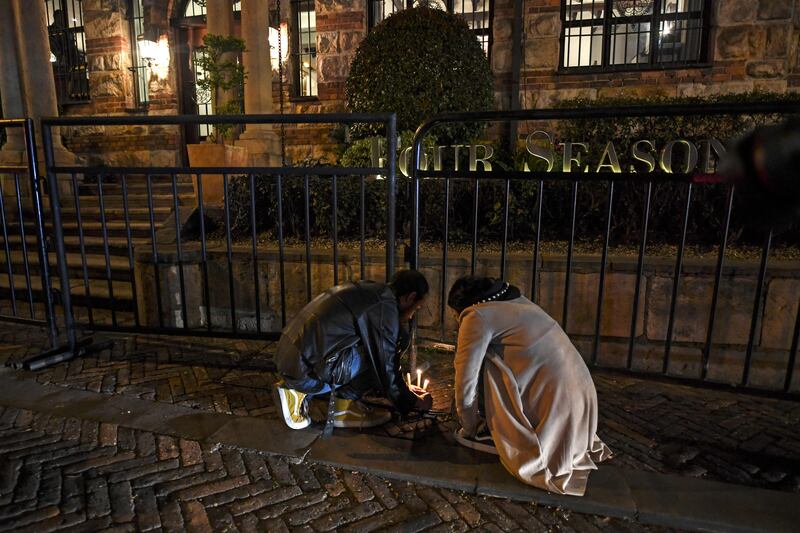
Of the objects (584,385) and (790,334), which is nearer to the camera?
(584,385)

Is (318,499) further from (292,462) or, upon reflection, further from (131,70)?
(131,70)

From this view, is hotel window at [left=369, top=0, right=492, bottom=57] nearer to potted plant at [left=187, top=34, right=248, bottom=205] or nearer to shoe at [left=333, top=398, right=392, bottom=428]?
potted plant at [left=187, top=34, right=248, bottom=205]

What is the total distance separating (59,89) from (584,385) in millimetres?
12882

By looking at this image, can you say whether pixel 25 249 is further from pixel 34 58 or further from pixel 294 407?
pixel 34 58

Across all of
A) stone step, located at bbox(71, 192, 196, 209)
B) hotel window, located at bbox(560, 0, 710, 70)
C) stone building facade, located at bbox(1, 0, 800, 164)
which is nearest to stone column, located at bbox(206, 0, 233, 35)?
stone building facade, located at bbox(1, 0, 800, 164)

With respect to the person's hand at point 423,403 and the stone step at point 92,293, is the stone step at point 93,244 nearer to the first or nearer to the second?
the stone step at point 92,293

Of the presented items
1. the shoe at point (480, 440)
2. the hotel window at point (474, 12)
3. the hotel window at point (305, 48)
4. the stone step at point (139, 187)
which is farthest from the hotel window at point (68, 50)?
the shoe at point (480, 440)

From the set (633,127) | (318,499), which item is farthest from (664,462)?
(633,127)

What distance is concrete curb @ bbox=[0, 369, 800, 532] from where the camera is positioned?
2090mm

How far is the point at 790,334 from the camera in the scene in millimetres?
3566

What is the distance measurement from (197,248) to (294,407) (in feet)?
8.00

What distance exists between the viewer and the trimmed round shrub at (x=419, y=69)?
6.86 metres

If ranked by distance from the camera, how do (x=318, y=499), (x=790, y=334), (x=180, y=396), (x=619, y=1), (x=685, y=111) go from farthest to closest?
1. (x=619, y=1)
2. (x=790, y=334)
3. (x=180, y=396)
4. (x=685, y=111)
5. (x=318, y=499)

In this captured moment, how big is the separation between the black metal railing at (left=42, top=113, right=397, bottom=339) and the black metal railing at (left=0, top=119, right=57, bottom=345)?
0.35ft
